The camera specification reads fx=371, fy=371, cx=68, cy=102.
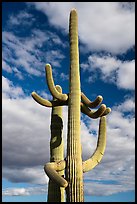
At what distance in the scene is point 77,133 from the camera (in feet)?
36.5

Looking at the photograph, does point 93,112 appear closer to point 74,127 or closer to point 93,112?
point 93,112

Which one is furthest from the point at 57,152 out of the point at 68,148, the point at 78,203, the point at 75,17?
the point at 75,17

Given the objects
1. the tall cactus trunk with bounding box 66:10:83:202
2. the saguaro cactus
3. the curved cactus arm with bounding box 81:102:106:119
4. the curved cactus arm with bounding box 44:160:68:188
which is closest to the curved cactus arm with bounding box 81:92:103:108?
the saguaro cactus

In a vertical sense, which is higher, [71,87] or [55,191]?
[71,87]

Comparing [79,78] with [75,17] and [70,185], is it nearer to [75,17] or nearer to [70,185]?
[75,17]

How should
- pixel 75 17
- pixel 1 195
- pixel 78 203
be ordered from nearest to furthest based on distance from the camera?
pixel 78 203 → pixel 1 195 → pixel 75 17

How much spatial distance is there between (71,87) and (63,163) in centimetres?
239

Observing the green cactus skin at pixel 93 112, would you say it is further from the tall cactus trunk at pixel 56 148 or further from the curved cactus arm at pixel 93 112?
the tall cactus trunk at pixel 56 148

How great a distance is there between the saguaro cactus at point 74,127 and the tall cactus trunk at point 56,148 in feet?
1.04


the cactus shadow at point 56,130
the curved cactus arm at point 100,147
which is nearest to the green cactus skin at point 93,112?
the curved cactus arm at point 100,147

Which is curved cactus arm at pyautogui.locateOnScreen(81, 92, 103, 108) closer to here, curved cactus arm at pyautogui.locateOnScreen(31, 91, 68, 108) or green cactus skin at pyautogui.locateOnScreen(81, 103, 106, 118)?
green cactus skin at pyautogui.locateOnScreen(81, 103, 106, 118)

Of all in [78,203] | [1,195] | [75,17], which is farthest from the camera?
[75,17]

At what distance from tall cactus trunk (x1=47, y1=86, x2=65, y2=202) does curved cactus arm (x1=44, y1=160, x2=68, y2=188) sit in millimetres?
625

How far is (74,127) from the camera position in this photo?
11.1 meters
